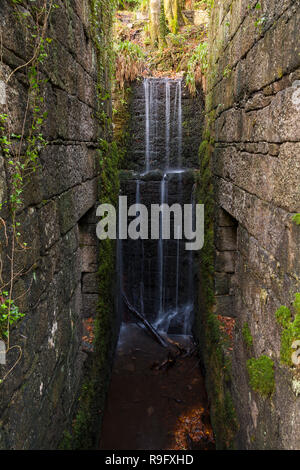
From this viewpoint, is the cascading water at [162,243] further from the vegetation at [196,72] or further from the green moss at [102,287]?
the green moss at [102,287]

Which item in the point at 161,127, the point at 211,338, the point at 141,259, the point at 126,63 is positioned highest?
the point at 126,63

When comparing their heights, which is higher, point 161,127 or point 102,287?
point 161,127

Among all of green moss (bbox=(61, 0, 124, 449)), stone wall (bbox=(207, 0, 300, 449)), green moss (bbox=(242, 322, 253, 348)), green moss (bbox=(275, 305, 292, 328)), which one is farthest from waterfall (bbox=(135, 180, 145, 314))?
green moss (bbox=(275, 305, 292, 328))

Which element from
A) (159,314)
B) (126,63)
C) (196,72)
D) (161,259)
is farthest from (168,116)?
(159,314)

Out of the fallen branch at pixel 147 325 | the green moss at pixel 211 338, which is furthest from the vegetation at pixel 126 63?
the fallen branch at pixel 147 325

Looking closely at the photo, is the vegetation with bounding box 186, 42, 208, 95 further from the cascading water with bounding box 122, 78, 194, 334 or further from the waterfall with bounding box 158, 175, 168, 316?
the waterfall with bounding box 158, 175, 168, 316

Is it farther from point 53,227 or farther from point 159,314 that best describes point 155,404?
point 53,227

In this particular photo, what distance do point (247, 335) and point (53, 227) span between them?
1771 mm

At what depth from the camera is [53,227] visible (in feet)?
7.13

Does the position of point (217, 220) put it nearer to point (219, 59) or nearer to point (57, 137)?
point (219, 59)

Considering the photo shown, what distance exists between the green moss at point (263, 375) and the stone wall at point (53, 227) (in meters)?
1.42

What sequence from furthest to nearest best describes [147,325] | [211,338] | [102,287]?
[147,325] → [211,338] → [102,287]

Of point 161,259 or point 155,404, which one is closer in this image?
point 155,404

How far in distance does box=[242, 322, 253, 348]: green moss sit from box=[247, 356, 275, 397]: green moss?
0.25 meters
